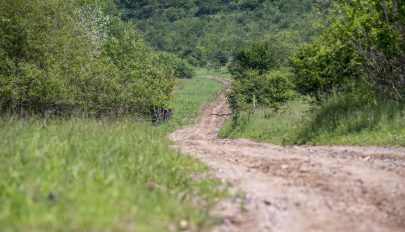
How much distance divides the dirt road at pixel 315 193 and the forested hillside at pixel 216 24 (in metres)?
99.8

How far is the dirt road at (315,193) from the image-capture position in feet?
19.8

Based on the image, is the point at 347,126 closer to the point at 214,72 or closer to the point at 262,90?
the point at 262,90

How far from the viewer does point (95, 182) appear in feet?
20.1

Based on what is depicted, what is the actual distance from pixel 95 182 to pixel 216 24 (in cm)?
16549

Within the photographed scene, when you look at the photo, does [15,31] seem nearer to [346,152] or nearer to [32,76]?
[32,76]

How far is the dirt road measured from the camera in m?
6.04

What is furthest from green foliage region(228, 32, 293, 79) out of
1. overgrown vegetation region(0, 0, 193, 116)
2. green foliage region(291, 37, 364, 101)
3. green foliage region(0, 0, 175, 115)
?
Result: green foliage region(291, 37, 364, 101)

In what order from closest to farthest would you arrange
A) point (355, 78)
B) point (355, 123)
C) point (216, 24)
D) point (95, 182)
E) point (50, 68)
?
point (95, 182)
point (355, 123)
point (355, 78)
point (50, 68)
point (216, 24)

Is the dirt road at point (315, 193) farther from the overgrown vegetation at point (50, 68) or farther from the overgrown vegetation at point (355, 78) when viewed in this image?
the overgrown vegetation at point (50, 68)

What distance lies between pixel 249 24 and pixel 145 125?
149 metres

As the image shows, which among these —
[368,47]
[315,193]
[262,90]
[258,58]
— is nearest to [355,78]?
[368,47]

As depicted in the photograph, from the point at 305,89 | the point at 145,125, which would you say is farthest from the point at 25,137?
the point at 305,89

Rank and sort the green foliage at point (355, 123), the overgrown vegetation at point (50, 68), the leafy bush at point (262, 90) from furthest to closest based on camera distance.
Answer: the leafy bush at point (262, 90) < the overgrown vegetation at point (50, 68) < the green foliage at point (355, 123)

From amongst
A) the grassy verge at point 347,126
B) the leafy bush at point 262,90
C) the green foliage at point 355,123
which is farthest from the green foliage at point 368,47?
the leafy bush at point 262,90
